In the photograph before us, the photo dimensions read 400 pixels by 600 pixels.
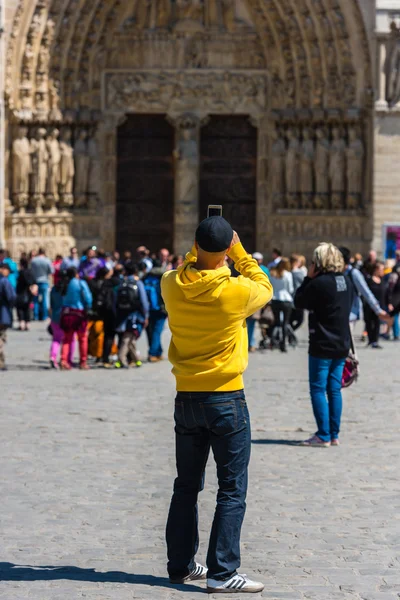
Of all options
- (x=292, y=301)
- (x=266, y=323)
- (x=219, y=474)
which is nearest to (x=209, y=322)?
(x=219, y=474)

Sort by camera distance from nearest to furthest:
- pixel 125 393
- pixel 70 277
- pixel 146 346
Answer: pixel 125 393, pixel 70 277, pixel 146 346

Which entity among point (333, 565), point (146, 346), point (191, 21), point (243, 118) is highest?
point (191, 21)

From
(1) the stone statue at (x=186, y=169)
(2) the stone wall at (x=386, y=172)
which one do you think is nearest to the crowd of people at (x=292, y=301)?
(2) the stone wall at (x=386, y=172)

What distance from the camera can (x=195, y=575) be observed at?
6465mm

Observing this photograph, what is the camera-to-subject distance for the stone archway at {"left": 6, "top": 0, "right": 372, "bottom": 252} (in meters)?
29.8

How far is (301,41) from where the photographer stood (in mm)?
30062

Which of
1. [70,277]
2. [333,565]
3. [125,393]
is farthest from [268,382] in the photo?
[333,565]

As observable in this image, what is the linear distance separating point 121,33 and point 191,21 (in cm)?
151

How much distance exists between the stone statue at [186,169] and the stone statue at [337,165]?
9.86ft

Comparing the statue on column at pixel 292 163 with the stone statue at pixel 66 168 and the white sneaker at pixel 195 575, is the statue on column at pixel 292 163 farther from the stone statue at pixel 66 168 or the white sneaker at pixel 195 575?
the white sneaker at pixel 195 575

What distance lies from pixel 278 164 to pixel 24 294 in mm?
7958

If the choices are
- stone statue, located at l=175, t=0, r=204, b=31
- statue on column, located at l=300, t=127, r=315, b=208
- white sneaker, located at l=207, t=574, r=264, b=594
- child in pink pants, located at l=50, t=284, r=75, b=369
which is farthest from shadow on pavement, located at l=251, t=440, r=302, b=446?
stone statue, located at l=175, t=0, r=204, b=31

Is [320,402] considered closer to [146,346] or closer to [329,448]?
[329,448]

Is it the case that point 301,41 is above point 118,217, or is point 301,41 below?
above
